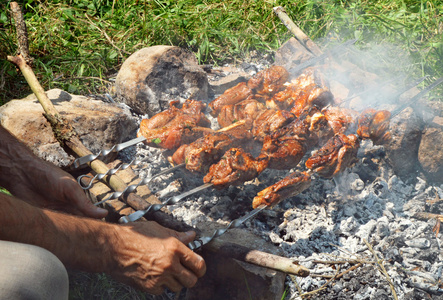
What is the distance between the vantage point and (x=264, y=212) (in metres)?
3.65

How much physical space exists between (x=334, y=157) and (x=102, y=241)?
82.8 inches

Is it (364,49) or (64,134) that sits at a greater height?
(64,134)

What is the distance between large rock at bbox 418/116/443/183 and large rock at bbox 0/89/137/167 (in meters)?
3.17

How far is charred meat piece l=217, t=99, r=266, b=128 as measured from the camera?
4.07 m

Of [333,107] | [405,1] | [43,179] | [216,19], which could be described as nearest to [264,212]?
[333,107]

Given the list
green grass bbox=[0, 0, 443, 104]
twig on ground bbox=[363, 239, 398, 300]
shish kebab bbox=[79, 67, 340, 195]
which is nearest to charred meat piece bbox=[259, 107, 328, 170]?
shish kebab bbox=[79, 67, 340, 195]

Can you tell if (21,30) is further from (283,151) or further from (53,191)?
(283,151)

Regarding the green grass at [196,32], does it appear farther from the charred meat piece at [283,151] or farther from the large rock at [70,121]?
the charred meat piece at [283,151]

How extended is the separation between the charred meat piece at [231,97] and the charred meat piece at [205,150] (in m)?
0.67

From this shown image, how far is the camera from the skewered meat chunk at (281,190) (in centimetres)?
319

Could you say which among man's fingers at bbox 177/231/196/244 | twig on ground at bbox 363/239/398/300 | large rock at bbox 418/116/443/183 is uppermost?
man's fingers at bbox 177/231/196/244

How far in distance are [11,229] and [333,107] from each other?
125 inches

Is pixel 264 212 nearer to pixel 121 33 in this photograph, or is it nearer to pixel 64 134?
pixel 64 134

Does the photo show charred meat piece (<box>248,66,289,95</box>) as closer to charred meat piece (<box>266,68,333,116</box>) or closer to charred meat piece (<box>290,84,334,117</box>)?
charred meat piece (<box>266,68,333,116</box>)
